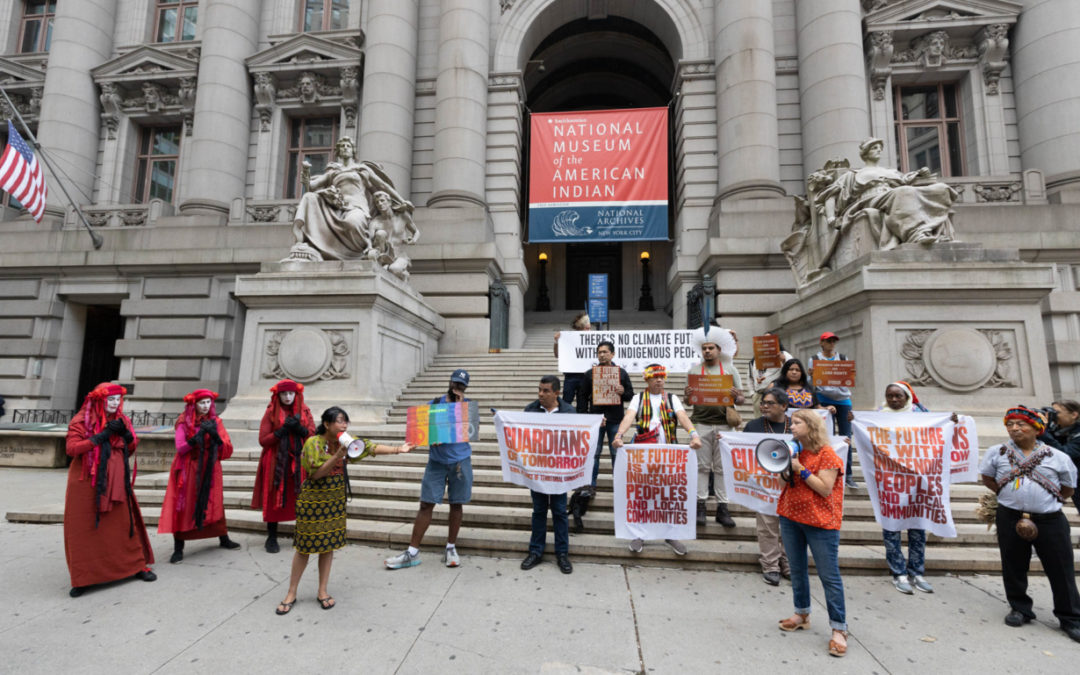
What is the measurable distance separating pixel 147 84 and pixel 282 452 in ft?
67.1

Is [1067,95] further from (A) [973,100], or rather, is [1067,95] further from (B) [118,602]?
(B) [118,602]

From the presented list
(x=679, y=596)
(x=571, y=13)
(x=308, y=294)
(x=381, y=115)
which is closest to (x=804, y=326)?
(x=679, y=596)

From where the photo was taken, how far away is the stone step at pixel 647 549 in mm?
5027

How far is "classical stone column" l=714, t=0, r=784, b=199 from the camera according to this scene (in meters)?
15.4

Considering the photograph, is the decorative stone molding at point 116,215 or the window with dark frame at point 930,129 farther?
the decorative stone molding at point 116,215

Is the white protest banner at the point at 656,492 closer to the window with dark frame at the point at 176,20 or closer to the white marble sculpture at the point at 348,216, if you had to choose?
the white marble sculpture at the point at 348,216

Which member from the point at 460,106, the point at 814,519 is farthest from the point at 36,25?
the point at 814,519

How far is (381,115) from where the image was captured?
1688 cm

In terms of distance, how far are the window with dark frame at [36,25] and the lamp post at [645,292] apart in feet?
84.8

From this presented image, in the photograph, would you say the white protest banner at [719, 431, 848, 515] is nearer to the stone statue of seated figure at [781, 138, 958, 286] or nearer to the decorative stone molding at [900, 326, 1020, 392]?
the decorative stone molding at [900, 326, 1020, 392]

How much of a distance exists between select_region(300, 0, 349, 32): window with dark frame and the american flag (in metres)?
10.1

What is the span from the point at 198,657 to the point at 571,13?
22.5 meters

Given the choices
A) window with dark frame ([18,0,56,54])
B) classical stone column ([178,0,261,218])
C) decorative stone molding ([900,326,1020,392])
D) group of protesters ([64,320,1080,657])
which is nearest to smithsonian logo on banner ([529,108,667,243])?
decorative stone molding ([900,326,1020,392])

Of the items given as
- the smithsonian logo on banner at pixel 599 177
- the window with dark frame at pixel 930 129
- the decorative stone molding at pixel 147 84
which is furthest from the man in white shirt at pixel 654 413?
the decorative stone molding at pixel 147 84
